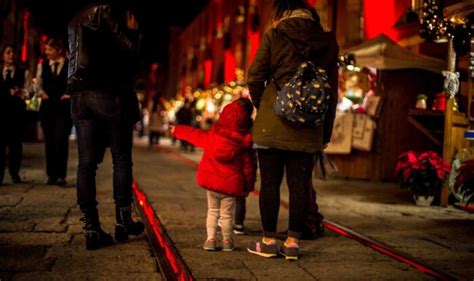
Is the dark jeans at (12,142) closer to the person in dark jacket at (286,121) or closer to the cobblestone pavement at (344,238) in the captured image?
the cobblestone pavement at (344,238)

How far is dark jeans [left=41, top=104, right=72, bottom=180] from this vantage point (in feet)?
26.0

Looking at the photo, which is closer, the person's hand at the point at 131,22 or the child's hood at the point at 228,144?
the child's hood at the point at 228,144

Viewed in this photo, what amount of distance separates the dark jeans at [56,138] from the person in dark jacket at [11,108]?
0.34 meters

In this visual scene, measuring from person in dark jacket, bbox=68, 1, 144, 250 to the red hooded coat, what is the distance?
1.94 feet

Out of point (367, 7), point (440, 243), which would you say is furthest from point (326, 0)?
point (440, 243)

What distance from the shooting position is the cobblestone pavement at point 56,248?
11.9 ft

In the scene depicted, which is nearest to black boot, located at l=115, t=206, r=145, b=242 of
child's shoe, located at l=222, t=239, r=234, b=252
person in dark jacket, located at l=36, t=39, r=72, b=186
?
child's shoe, located at l=222, t=239, r=234, b=252

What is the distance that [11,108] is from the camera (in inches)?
314

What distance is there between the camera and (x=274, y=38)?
14.0 feet

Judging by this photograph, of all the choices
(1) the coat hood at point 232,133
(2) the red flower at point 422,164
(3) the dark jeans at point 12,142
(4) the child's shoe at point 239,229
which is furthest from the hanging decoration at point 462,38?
(3) the dark jeans at point 12,142

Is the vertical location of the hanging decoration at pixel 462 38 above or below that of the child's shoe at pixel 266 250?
above

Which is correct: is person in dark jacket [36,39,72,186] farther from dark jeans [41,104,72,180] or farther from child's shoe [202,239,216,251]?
child's shoe [202,239,216,251]

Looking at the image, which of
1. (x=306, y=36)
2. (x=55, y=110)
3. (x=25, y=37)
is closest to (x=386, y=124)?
(x=55, y=110)

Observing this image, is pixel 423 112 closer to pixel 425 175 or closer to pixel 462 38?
pixel 425 175
